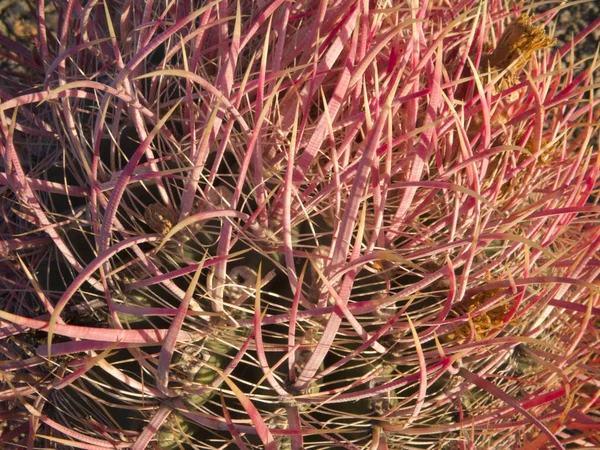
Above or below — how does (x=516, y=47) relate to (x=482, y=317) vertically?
above

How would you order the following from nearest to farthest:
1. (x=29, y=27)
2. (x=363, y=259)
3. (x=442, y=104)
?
(x=363, y=259) < (x=442, y=104) < (x=29, y=27)

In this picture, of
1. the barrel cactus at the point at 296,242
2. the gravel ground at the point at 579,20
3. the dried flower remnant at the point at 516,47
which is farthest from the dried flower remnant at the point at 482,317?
the gravel ground at the point at 579,20

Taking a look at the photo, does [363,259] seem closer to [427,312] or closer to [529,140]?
[427,312]

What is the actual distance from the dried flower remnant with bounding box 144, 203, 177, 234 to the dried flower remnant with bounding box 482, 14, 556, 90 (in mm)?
299

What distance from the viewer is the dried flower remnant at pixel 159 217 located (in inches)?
18.9

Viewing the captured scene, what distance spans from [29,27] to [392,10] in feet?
2.31

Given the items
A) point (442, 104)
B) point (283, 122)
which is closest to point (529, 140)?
point (442, 104)

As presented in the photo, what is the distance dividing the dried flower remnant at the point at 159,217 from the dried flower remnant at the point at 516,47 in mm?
299

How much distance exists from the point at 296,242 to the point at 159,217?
0.11m

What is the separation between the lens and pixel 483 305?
0.48m

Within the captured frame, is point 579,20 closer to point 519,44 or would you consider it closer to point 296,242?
point 519,44

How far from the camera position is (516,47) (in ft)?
1.75

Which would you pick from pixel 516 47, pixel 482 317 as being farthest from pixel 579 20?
pixel 482 317

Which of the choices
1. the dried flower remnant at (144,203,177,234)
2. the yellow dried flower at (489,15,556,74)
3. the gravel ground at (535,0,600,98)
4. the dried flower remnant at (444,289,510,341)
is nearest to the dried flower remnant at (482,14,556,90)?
the yellow dried flower at (489,15,556,74)
